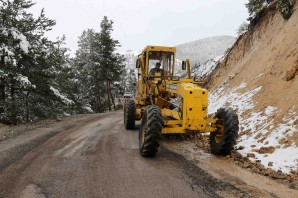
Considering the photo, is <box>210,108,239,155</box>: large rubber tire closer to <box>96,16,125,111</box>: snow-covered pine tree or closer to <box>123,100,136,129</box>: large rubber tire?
<box>123,100,136,129</box>: large rubber tire

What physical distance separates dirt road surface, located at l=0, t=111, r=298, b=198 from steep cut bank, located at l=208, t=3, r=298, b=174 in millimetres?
1272

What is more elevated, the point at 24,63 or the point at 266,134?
the point at 24,63

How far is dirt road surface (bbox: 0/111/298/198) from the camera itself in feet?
18.4

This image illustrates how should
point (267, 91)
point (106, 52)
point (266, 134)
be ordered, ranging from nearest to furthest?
point (266, 134)
point (267, 91)
point (106, 52)

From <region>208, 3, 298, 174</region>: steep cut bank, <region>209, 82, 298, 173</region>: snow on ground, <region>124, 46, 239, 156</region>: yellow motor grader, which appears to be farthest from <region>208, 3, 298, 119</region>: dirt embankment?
<region>124, 46, 239, 156</region>: yellow motor grader

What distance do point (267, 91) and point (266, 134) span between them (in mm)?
A: 3472

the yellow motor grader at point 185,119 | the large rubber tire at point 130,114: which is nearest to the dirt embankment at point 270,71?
the yellow motor grader at point 185,119

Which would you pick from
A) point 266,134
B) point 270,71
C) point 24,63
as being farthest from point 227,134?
point 24,63

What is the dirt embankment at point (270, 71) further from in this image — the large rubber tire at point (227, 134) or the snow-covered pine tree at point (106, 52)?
the snow-covered pine tree at point (106, 52)

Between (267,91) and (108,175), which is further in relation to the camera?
(267,91)

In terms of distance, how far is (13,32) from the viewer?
58.7ft

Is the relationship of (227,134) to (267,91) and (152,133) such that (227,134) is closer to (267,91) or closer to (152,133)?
(152,133)

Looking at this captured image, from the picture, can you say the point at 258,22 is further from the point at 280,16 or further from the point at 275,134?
the point at 275,134

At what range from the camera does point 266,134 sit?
29.5 ft
